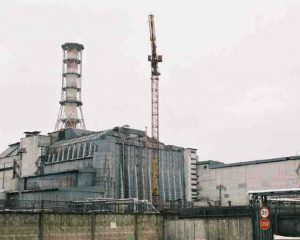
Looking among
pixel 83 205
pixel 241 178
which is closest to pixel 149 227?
pixel 83 205

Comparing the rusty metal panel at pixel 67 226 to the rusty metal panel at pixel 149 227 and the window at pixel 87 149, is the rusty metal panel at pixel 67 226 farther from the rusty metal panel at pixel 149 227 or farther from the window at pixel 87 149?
the window at pixel 87 149

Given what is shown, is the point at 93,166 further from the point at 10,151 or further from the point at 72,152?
the point at 10,151

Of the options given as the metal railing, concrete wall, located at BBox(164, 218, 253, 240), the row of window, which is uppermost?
the row of window

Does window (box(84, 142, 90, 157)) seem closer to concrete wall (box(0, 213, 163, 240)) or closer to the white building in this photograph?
the white building

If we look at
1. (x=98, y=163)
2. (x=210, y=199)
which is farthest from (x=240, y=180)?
(x=98, y=163)

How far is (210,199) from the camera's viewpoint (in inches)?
4026

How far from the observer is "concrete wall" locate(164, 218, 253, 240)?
5016 centimetres

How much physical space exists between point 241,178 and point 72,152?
34.3 metres

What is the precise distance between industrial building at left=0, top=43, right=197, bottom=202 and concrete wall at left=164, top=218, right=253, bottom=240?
26451 millimetres

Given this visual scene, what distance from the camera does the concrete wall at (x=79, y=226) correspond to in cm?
4616

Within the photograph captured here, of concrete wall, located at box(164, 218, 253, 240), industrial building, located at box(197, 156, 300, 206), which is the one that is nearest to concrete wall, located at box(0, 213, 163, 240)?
concrete wall, located at box(164, 218, 253, 240)

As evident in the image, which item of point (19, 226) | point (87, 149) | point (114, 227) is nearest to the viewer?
point (19, 226)

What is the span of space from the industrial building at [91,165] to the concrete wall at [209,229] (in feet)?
86.8

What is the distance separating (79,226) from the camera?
5059 cm
